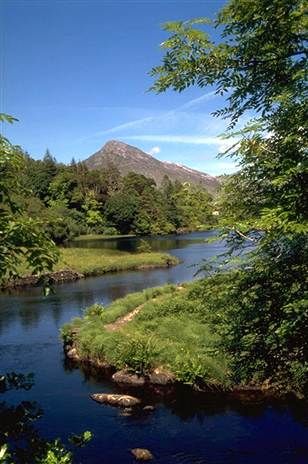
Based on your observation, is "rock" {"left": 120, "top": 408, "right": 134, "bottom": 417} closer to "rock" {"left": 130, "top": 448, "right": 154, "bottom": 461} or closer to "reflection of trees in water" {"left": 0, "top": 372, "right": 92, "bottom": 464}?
"rock" {"left": 130, "top": 448, "right": 154, "bottom": 461}

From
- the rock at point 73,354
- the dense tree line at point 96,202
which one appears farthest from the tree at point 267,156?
the dense tree line at point 96,202

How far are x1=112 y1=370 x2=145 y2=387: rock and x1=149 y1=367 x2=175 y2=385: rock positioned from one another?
53 centimetres

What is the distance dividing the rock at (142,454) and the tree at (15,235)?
1273cm

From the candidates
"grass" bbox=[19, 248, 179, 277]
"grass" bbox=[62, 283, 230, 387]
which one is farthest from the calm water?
"grass" bbox=[19, 248, 179, 277]

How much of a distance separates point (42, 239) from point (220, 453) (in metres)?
13.8

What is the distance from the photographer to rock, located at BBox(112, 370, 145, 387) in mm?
23484

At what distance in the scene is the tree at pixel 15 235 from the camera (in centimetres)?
614

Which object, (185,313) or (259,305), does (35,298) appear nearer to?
(185,313)

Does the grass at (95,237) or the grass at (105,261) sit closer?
the grass at (105,261)

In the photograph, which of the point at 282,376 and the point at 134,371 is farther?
the point at 134,371

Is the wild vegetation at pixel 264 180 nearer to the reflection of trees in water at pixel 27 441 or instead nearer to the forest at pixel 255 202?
the forest at pixel 255 202

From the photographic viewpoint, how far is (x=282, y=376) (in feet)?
36.5

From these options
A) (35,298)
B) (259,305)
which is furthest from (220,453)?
(35,298)

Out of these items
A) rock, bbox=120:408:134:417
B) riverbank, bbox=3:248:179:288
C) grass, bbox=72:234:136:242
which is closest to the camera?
rock, bbox=120:408:134:417
